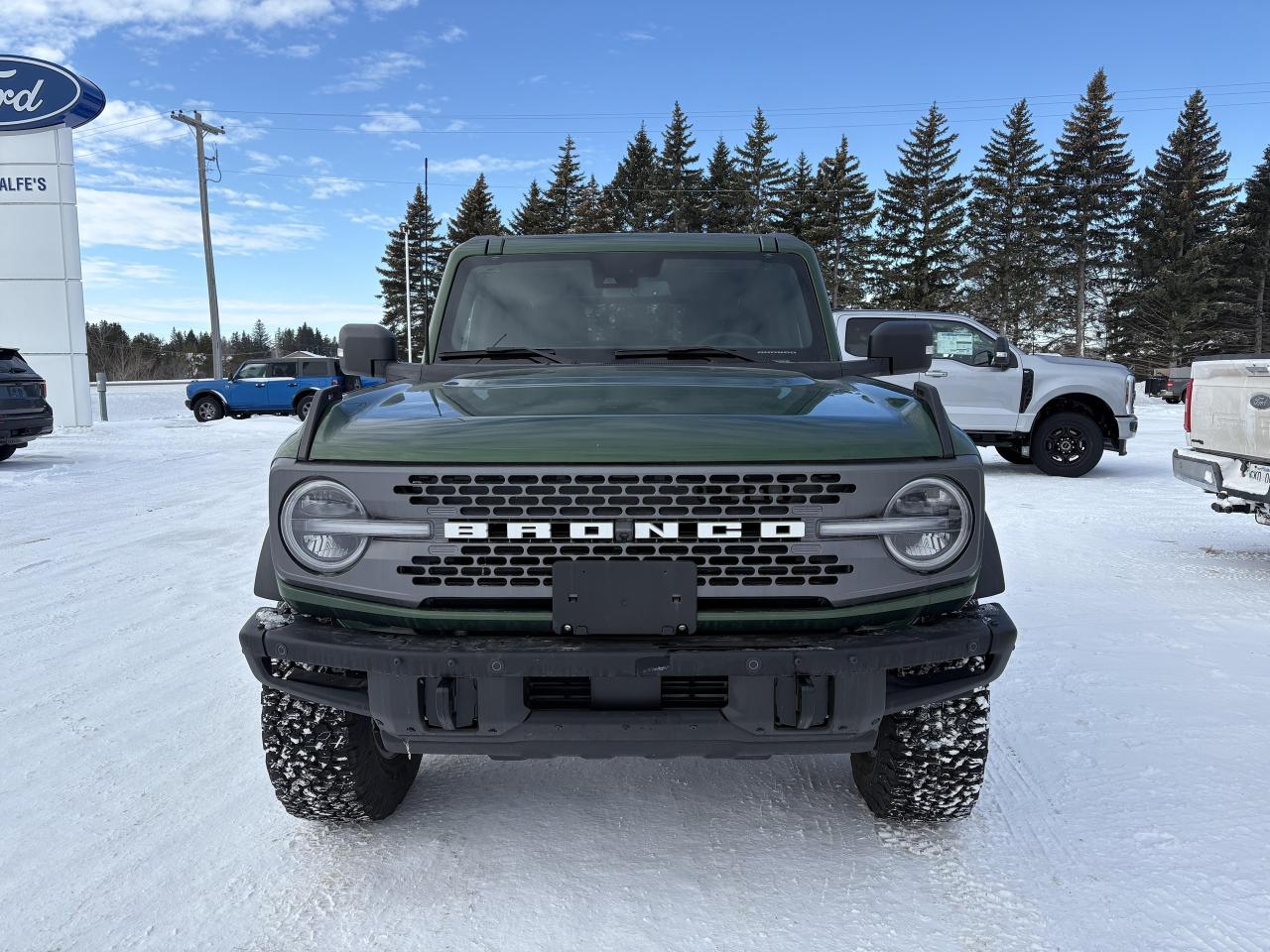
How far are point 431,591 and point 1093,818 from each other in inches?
→ 82.7

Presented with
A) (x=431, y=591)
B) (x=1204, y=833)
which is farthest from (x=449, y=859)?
(x=1204, y=833)

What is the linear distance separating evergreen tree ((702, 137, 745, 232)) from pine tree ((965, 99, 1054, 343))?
1334 centimetres

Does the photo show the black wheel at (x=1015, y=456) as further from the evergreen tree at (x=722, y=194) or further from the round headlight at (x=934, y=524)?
the evergreen tree at (x=722, y=194)

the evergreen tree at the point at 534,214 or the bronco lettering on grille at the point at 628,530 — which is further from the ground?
the evergreen tree at the point at 534,214

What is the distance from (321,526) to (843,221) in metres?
55.5

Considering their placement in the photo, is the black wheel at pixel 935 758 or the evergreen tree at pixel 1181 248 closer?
the black wheel at pixel 935 758

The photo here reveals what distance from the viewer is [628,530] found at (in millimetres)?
2135

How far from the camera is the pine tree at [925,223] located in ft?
168

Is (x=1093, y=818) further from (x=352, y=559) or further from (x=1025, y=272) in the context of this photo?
(x=1025, y=272)

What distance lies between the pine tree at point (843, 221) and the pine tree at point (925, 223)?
1.30m

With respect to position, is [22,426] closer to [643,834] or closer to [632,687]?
[643,834]

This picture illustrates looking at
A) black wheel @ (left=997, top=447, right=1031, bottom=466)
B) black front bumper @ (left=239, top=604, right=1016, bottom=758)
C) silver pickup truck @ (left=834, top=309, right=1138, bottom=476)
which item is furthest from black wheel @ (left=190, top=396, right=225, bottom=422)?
black front bumper @ (left=239, top=604, right=1016, bottom=758)

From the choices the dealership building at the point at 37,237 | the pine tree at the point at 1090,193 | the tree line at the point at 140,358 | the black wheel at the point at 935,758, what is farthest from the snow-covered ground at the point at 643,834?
the pine tree at the point at 1090,193

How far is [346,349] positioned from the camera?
3.62 meters
